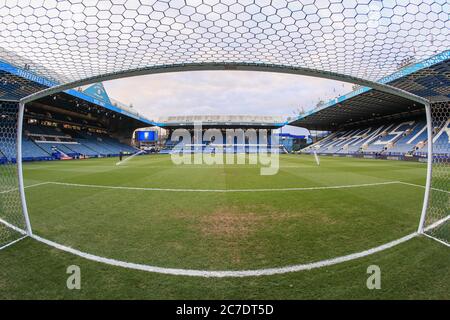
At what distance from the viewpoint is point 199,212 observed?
612 centimetres

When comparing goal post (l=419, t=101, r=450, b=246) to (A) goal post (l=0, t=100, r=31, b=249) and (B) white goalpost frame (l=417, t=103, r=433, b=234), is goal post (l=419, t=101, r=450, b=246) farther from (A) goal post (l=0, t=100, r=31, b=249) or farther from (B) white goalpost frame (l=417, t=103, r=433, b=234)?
(A) goal post (l=0, t=100, r=31, b=249)

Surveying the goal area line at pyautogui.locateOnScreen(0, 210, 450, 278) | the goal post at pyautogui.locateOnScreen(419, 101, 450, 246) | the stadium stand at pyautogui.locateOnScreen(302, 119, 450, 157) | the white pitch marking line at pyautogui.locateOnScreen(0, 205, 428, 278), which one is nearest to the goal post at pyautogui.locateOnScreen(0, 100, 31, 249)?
the goal area line at pyautogui.locateOnScreen(0, 210, 450, 278)

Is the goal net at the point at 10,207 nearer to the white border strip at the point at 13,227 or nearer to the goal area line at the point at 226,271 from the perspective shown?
the white border strip at the point at 13,227

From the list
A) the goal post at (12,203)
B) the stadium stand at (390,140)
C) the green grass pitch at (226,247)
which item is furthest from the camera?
the stadium stand at (390,140)

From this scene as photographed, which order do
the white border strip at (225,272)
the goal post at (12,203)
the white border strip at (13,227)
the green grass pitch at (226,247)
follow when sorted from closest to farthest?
the green grass pitch at (226,247)
the white border strip at (225,272)
the goal post at (12,203)
the white border strip at (13,227)

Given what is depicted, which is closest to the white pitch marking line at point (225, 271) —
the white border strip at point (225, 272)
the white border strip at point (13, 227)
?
the white border strip at point (225, 272)

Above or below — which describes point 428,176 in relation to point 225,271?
above

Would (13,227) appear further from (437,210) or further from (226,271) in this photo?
(437,210)

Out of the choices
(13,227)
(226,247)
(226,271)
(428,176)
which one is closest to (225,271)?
(226,271)

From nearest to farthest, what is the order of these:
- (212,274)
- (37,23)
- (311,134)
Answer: (212,274) → (37,23) → (311,134)
